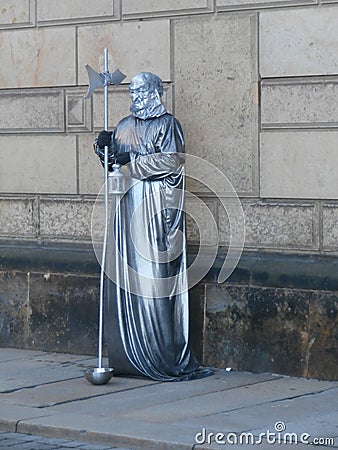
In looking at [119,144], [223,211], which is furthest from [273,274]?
[119,144]

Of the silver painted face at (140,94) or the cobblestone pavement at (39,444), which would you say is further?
the silver painted face at (140,94)

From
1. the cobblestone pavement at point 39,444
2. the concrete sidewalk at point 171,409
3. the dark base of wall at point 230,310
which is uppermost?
the dark base of wall at point 230,310

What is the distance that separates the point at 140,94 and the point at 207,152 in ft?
3.16

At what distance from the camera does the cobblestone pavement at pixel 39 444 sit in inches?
295

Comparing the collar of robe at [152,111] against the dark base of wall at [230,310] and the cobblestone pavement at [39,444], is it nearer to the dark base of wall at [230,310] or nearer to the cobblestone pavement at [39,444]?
the dark base of wall at [230,310]

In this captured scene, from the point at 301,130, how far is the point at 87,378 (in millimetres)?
2492

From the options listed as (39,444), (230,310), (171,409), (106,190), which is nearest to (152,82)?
(106,190)

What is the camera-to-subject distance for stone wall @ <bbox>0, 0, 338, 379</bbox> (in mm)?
9422

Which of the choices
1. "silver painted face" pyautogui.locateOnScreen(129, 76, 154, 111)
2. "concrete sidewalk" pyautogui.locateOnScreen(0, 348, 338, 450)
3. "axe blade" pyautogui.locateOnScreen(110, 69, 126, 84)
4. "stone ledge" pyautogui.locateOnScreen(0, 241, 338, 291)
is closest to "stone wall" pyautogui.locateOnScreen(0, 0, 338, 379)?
"stone ledge" pyautogui.locateOnScreen(0, 241, 338, 291)

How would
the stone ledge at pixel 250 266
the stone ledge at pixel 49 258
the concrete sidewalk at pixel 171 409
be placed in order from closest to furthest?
the concrete sidewalk at pixel 171 409 → the stone ledge at pixel 250 266 → the stone ledge at pixel 49 258

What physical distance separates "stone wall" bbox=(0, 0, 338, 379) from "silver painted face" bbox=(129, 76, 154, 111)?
32.8 inches

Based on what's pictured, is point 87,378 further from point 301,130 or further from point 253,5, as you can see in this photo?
point 253,5

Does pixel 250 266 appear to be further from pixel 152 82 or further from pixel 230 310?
pixel 152 82

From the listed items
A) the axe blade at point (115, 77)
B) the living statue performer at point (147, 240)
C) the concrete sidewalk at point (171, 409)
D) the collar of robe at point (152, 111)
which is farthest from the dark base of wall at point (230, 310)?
the axe blade at point (115, 77)
